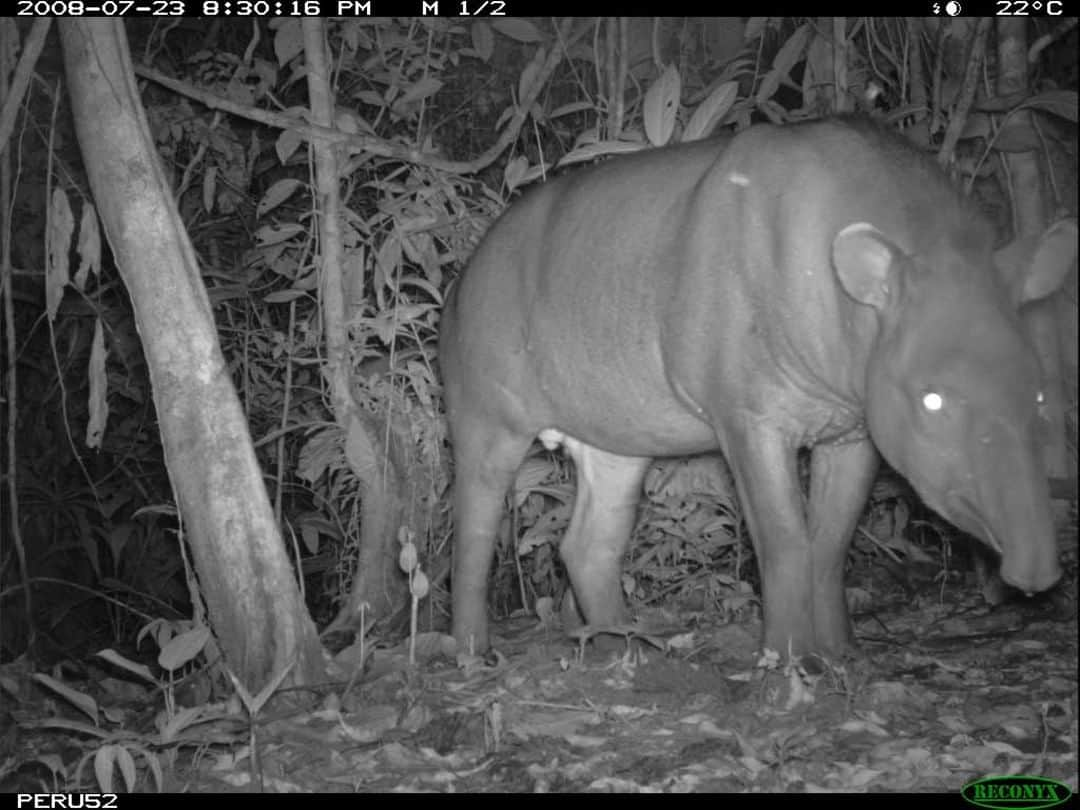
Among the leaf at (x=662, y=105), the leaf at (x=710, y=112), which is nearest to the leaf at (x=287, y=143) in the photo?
the leaf at (x=662, y=105)

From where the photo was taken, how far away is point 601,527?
5930mm

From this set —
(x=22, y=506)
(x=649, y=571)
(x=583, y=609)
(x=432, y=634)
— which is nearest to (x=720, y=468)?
(x=649, y=571)

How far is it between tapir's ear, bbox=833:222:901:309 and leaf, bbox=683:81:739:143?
1.56m

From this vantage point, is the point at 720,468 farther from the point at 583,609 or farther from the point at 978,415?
the point at 978,415

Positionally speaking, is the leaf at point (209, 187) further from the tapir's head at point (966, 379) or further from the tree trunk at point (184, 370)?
the tapir's head at point (966, 379)

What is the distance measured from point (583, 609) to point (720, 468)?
100 centimetres

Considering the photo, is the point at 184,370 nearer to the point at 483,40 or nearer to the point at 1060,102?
the point at 483,40

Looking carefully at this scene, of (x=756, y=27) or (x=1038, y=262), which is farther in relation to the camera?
(x=756, y=27)

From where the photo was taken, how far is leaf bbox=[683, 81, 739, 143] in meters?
5.69

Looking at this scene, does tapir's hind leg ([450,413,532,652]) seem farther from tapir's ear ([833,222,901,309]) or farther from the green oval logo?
the green oval logo

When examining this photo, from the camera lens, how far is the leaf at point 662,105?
5621mm

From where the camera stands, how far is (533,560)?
7.03 metres

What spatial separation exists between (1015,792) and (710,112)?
120 inches
